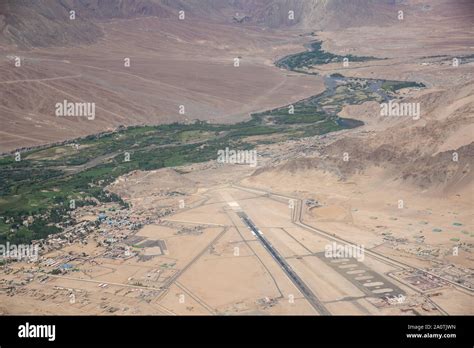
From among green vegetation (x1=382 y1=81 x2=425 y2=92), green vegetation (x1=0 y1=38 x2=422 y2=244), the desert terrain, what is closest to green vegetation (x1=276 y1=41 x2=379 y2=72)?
the desert terrain

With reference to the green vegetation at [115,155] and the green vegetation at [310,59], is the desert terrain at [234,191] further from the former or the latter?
the green vegetation at [310,59]

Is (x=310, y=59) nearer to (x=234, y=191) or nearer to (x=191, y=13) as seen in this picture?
(x=191, y=13)

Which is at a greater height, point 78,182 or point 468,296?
point 78,182

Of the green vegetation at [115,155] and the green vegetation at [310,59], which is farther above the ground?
the green vegetation at [310,59]

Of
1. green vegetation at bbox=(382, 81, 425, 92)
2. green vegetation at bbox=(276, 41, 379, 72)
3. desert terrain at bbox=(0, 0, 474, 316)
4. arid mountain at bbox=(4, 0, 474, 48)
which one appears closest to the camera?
desert terrain at bbox=(0, 0, 474, 316)

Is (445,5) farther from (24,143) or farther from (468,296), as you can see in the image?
(468,296)

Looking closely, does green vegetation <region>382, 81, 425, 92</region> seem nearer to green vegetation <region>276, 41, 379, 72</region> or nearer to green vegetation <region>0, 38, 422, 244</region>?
green vegetation <region>0, 38, 422, 244</region>

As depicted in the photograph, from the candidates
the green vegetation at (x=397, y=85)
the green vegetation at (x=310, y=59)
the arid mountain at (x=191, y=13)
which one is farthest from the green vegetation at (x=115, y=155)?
the arid mountain at (x=191, y=13)

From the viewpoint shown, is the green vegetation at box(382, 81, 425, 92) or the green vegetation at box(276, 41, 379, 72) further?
the green vegetation at box(276, 41, 379, 72)
